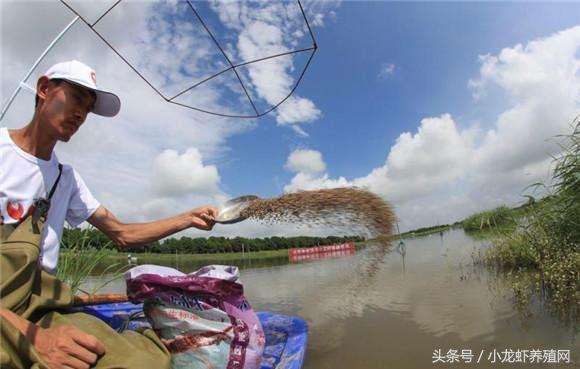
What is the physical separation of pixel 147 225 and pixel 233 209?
0.49m

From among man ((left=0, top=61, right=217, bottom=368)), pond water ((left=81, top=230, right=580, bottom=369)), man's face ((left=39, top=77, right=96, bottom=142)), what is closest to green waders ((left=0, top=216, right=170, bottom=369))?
man ((left=0, top=61, right=217, bottom=368))

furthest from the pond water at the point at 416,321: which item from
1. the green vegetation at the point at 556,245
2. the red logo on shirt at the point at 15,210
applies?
the red logo on shirt at the point at 15,210

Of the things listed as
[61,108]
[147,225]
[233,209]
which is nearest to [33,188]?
[61,108]

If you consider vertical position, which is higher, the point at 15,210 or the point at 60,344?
the point at 15,210

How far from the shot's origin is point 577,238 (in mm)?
5309

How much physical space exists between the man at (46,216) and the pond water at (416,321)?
174cm

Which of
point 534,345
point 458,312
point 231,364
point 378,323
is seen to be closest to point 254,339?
point 231,364

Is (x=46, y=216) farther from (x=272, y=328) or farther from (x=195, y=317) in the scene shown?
(x=272, y=328)

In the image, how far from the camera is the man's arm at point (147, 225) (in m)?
2.25

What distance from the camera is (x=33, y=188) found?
68.1 inches

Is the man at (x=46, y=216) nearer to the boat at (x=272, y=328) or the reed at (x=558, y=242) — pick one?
the boat at (x=272, y=328)

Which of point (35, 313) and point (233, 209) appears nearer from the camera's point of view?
point (35, 313)

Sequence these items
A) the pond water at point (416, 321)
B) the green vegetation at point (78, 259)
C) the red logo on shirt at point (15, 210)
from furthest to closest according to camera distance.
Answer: the pond water at point (416, 321)
the green vegetation at point (78, 259)
the red logo on shirt at point (15, 210)

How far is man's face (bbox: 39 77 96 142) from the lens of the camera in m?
1.75
